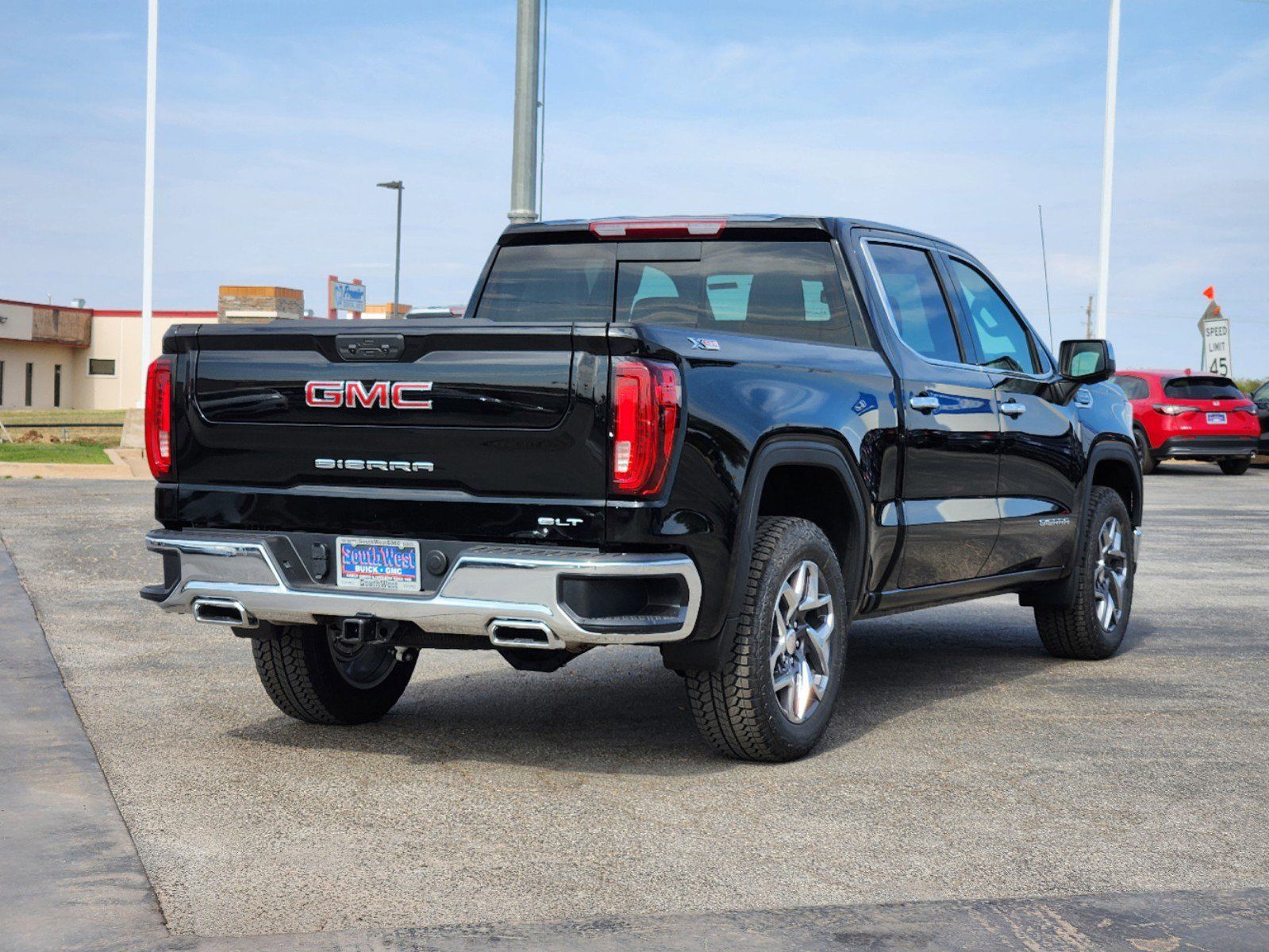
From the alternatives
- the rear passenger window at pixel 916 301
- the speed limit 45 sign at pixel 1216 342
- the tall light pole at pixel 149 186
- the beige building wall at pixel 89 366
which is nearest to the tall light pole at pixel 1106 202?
the speed limit 45 sign at pixel 1216 342

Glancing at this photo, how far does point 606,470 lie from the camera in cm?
507

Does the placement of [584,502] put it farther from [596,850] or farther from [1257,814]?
[1257,814]

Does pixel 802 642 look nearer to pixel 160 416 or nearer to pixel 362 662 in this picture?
pixel 362 662

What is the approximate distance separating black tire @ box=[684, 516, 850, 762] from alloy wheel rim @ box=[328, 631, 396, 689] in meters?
1.42

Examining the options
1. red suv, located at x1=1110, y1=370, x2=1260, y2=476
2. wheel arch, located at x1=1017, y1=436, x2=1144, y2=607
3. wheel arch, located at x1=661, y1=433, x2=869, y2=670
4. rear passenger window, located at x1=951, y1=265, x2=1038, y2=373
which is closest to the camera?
wheel arch, located at x1=661, y1=433, x2=869, y2=670

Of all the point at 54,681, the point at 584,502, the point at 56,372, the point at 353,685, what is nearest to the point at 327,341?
the point at 584,502

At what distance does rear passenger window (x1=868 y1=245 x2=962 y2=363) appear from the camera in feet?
22.6

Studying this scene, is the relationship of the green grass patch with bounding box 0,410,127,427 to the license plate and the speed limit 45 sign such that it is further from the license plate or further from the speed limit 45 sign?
the license plate

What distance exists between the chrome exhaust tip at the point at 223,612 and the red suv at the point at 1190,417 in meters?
22.0

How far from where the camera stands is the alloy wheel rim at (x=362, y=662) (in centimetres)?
642

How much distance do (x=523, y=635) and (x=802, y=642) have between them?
128 centimetres

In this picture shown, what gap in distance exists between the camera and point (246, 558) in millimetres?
5508

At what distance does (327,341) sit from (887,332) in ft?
7.80

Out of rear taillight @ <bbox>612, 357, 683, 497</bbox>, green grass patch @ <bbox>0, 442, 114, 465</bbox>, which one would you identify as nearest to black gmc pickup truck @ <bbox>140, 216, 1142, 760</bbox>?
rear taillight @ <bbox>612, 357, 683, 497</bbox>
